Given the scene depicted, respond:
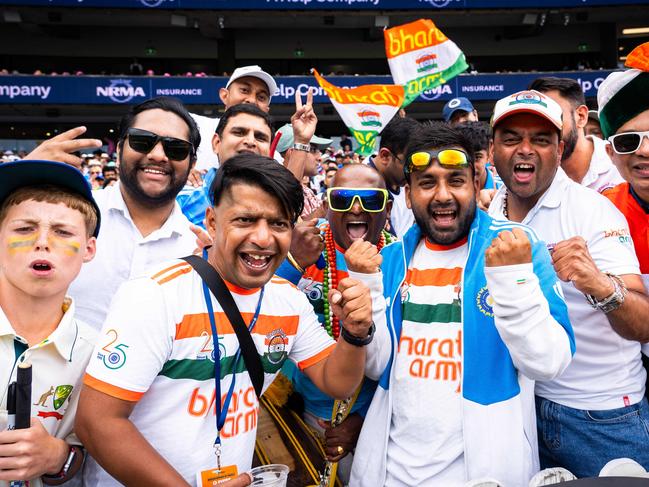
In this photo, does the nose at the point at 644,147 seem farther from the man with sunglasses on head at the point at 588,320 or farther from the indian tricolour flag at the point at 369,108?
the indian tricolour flag at the point at 369,108

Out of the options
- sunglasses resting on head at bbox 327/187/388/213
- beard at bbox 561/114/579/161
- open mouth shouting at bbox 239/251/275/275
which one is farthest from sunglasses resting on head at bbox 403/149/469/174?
beard at bbox 561/114/579/161

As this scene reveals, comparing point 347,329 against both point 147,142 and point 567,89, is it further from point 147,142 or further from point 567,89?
point 567,89

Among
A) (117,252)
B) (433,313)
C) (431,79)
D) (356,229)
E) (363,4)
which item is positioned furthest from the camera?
(363,4)

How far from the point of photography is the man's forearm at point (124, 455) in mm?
1787

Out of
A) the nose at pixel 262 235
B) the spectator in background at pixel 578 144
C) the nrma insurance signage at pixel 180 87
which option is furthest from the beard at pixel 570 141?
the nrma insurance signage at pixel 180 87

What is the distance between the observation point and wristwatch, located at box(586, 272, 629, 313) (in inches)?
84.7

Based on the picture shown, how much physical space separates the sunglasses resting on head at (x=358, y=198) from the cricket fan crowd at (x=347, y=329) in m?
0.23

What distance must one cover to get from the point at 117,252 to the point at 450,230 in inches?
71.2

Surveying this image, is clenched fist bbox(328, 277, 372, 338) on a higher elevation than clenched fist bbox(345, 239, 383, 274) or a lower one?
lower

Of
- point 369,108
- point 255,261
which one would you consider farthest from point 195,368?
point 369,108

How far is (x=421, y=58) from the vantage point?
7.26 metres

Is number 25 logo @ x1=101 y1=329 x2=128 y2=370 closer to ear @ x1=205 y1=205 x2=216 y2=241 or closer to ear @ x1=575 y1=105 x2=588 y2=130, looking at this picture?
ear @ x1=205 y1=205 x2=216 y2=241

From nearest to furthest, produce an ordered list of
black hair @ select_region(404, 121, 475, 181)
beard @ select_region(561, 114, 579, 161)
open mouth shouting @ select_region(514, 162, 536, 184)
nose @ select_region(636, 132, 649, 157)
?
black hair @ select_region(404, 121, 475, 181) → nose @ select_region(636, 132, 649, 157) → open mouth shouting @ select_region(514, 162, 536, 184) → beard @ select_region(561, 114, 579, 161)

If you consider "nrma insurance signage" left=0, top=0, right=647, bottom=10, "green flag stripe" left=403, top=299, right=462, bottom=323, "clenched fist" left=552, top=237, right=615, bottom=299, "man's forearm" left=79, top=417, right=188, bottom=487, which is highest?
"nrma insurance signage" left=0, top=0, right=647, bottom=10
